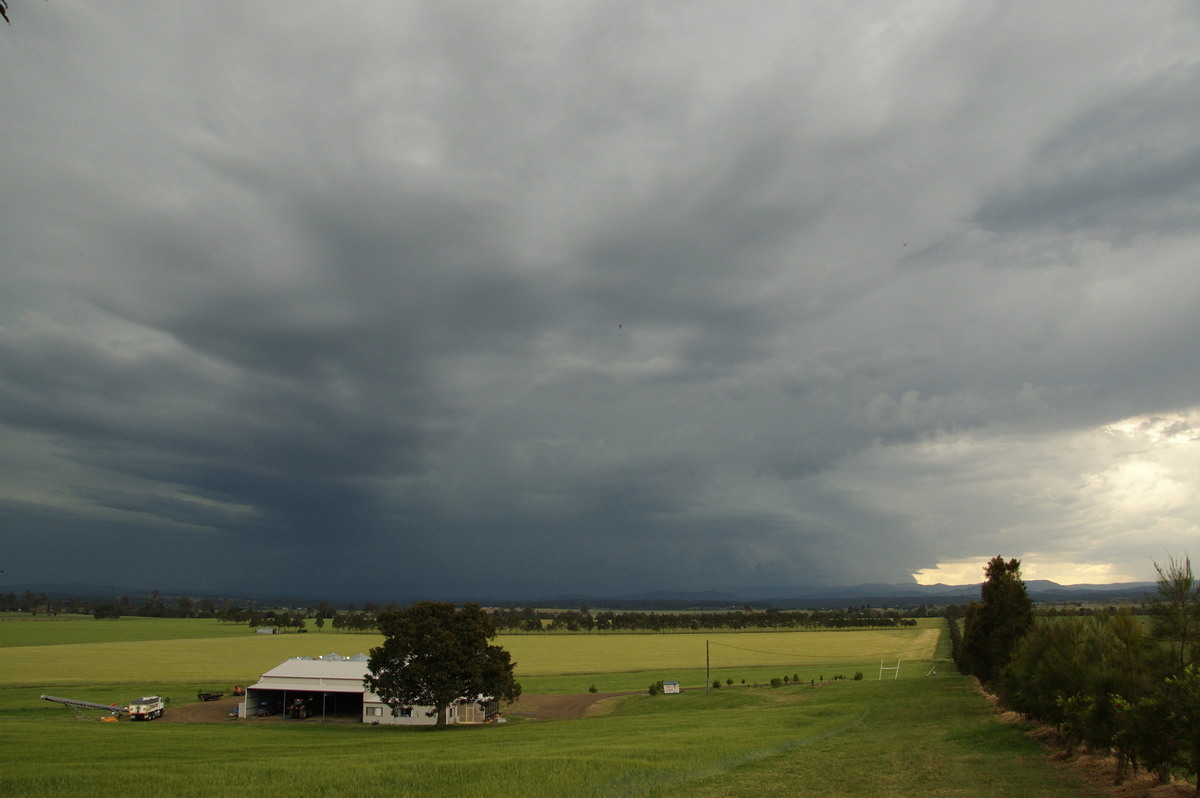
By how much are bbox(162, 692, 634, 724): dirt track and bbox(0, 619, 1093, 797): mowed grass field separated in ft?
9.21

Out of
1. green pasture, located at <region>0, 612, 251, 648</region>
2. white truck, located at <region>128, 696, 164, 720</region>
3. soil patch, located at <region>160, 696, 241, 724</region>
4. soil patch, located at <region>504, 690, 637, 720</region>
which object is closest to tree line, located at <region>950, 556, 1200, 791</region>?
soil patch, located at <region>504, 690, 637, 720</region>

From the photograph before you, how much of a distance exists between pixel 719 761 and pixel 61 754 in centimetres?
3200

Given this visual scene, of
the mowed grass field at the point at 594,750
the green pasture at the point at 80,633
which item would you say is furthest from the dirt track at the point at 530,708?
the green pasture at the point at 80,633

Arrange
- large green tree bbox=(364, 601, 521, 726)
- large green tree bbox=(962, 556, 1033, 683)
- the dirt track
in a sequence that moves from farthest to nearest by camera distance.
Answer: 1. the dirt track
2. large green tree bbox=(364, 601, 521, 726)
3. large green tree bbox=(962, 556, 1033, 683)

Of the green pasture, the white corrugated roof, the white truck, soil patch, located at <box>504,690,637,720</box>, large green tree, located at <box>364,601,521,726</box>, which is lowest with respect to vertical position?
the green pasture

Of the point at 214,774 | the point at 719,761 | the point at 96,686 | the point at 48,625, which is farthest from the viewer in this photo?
the point at 48,625

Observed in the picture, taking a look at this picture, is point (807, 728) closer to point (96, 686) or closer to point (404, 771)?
point (404, 771)

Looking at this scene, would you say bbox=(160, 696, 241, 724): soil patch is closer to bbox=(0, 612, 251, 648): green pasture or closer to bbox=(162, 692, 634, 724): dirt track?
bbox=(162, 692, 634, 724): dirt track

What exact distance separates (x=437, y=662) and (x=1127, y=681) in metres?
46.6

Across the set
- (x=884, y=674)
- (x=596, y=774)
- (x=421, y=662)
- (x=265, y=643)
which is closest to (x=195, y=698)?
(x=421, y=662)

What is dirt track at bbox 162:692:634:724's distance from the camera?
59.8 meters

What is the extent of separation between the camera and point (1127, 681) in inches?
768

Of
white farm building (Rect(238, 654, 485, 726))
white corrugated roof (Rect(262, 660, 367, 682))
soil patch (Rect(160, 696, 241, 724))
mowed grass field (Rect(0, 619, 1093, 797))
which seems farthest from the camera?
white corrugated roof (Rect(262, 660, 367, 682))

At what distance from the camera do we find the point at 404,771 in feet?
87.0
